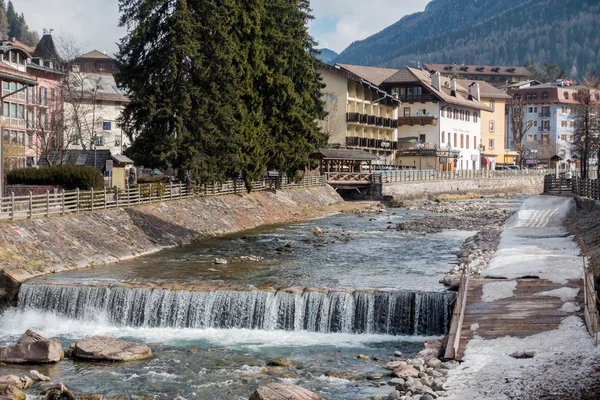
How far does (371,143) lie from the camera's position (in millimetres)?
101062

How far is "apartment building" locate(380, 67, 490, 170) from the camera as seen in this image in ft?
357

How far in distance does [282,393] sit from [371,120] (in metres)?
83.5

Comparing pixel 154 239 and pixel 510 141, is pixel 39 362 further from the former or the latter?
pixel 510 141

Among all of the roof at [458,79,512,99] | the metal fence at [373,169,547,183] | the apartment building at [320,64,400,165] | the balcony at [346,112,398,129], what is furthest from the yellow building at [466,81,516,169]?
the apartment building at [320,64,400,165]

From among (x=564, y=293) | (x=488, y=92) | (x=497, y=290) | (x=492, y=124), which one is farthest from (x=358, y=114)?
(x=564, y=293)

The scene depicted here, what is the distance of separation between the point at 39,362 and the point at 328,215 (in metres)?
44.4

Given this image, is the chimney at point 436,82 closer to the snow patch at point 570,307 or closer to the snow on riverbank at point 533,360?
the snow on riverbank at point 533,360

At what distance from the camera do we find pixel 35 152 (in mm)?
79875

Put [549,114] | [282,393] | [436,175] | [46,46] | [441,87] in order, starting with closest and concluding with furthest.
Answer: [282,393] → [436,175] → [441,87] → [46,46] → [549,114]

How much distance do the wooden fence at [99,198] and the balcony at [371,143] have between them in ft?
116

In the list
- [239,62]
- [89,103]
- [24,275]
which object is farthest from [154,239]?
[89,103]

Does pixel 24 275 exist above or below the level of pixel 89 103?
below


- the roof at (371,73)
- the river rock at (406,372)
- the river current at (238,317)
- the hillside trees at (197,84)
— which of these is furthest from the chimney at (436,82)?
the river rock at (406,372)

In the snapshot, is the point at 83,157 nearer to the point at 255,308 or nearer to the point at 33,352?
the point at 255,308
